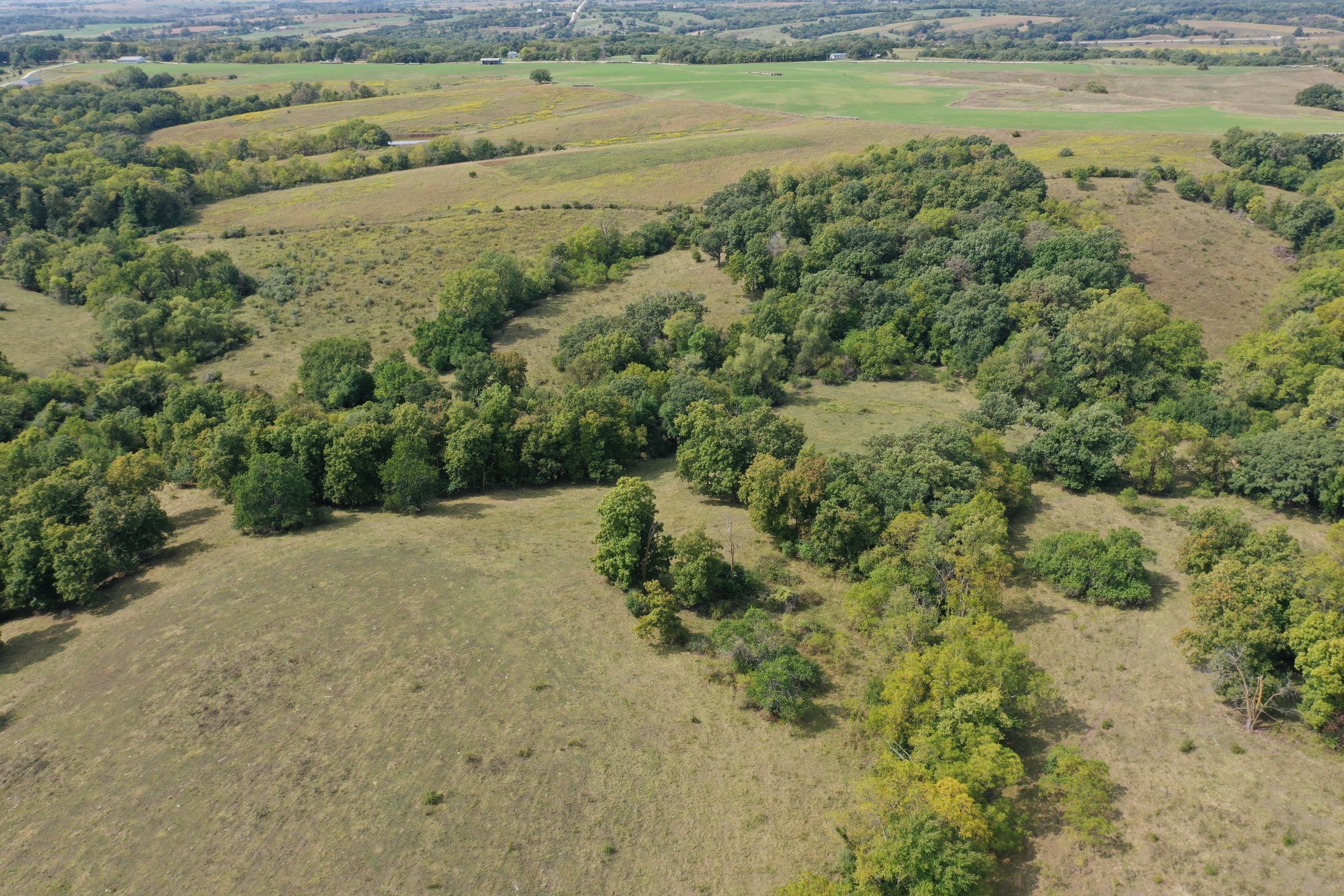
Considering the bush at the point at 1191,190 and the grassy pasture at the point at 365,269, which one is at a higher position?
the bush at the point at 1191,190

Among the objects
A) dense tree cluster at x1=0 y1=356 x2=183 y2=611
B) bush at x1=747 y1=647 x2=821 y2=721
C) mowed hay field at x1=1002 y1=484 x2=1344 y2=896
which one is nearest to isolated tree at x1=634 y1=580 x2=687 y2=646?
bush at x1=747 y1=647 x2=821 y2=721

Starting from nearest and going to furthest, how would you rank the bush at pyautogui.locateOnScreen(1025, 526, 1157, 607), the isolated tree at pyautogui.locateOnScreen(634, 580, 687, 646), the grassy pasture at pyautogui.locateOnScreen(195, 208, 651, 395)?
the isolated tree at pyautogui.locateOnScreen(634, 580, 687, 646)
the bush at pyautogui.locateOnScreen(1025, 526, 1157, 607)
the grassy pasture at pyautogui.locateOnScreen(195, 208, 651, 395)

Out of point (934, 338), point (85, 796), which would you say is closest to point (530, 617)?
point (85, 796)

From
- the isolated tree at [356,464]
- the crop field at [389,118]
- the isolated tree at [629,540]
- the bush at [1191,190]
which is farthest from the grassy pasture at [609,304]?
the crop field at [389,118]

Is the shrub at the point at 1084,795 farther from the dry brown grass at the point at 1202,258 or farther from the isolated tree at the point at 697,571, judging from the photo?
the dry brown grass at the point at 1202,258

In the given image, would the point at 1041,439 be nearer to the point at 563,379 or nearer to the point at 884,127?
the point at 563,379

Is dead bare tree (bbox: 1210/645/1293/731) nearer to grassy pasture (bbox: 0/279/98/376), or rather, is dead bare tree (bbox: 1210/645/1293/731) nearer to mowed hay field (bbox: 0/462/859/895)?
mowed hay field (bbox: 0/462/859/895)

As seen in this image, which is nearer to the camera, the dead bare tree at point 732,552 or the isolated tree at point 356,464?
the dead bare tree at point 732,552
